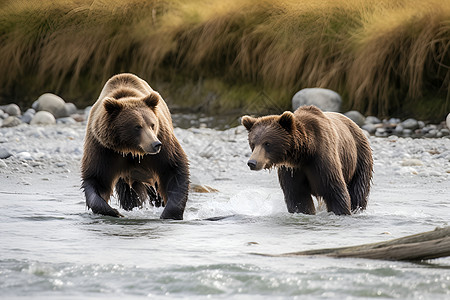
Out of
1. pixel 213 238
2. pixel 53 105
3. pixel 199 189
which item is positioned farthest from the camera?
pixel 53 105

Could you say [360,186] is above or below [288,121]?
below

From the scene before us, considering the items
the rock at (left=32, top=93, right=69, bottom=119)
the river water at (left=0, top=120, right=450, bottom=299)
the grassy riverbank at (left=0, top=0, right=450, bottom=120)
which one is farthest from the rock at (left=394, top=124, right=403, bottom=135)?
the rock at (left=32, top=93, right=69, bottom=119)

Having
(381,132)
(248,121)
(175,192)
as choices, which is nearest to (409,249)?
(248,121)

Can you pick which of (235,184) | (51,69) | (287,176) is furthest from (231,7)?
(287,176)

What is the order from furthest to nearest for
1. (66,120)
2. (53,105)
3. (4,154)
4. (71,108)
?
(71,108) → (53,105) → (66,120) → (4,154)

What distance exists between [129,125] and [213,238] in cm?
117

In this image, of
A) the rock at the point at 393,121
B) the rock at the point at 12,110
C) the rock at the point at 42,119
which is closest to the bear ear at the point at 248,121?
the rock at the point at 393,121

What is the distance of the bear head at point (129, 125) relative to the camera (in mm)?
6312

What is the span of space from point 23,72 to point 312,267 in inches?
515

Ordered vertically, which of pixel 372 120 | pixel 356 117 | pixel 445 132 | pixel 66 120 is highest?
pixel 66 120

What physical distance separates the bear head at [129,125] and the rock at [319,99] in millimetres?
7339

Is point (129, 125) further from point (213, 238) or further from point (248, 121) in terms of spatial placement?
point (213, 238)

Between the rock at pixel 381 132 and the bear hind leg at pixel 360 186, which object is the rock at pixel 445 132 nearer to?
the rock at pixel 381 132

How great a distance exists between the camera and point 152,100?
6.53 meters
